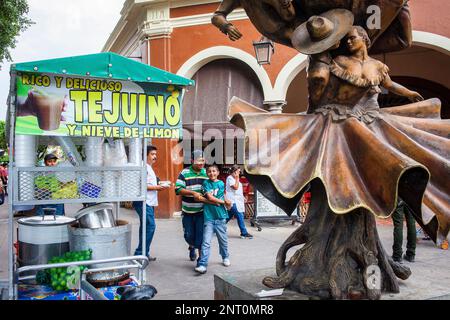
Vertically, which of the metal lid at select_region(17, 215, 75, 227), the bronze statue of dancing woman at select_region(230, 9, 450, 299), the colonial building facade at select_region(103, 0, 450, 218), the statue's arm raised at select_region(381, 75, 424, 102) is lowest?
the metal lid at select_region(17, 215, 75, 227)

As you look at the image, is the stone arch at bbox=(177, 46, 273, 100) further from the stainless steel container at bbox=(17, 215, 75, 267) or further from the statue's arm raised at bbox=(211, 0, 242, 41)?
the statue's arm raised at bbox=(211, 0, 242, 41)

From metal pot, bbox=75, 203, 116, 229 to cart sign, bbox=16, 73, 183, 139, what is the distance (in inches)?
34.3

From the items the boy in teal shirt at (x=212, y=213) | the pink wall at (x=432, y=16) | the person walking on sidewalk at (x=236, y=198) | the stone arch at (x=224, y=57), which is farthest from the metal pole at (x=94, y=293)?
the pink wall at (x=432, y=16)

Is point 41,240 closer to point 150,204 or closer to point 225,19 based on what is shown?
point 150,204

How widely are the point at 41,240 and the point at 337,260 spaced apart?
138 inches

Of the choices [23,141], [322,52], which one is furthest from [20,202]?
[322,52]

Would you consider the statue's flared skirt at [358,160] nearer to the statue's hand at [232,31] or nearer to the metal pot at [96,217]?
the statue's hand at [232,31]

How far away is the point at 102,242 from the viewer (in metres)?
5.05

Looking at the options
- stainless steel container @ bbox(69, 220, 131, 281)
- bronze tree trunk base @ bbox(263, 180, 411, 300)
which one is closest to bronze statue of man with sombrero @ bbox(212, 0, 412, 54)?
bronze tree trunk base @ bbox(263, 180, 411, 300)

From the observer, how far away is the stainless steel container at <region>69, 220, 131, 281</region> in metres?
5.00

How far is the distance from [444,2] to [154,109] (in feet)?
30.0

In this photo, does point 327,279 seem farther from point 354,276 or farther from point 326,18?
point 326,18

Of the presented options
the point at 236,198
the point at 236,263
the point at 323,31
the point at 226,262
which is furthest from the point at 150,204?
the point at 323,31

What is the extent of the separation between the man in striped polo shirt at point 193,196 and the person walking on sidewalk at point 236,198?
8.19 feet
